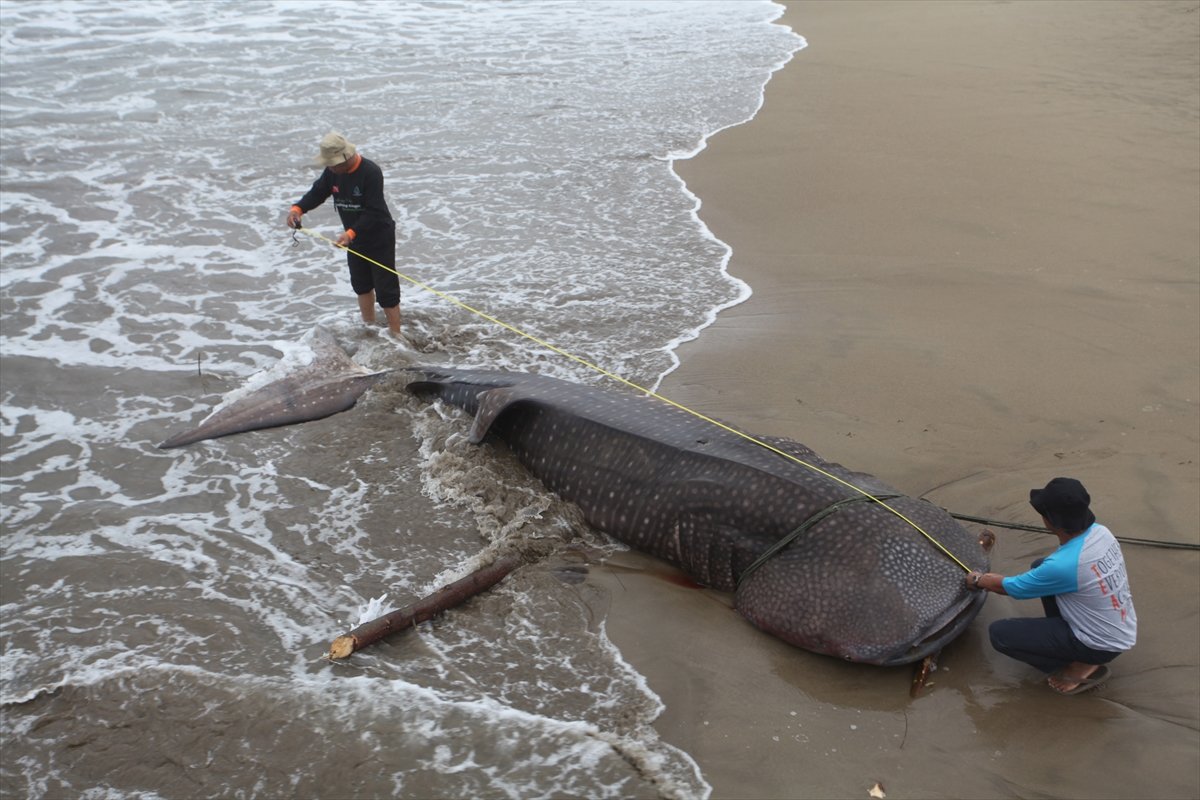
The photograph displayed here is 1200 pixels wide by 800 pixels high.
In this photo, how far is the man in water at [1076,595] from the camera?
3.99m

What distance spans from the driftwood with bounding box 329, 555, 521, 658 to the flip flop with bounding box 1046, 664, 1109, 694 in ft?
8.89

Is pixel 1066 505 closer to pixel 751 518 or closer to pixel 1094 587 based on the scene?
pixel 1094 587

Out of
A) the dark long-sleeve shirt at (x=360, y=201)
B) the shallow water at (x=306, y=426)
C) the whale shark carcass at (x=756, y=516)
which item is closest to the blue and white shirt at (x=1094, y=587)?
the whale shark carcass at (x=756, y=516)

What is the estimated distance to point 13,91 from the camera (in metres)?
14.6

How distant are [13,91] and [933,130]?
45.4 ft

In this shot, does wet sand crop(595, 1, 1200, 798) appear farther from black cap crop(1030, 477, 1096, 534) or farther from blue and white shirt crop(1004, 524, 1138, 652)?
black cap crop(1030, 477, 1096, 534)

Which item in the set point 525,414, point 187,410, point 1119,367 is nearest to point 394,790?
point 525,414

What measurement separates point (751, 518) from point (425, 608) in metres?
A: 1.72

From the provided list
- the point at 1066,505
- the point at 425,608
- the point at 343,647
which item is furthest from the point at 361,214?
the point at 1066,505

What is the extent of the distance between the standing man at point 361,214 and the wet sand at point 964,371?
2.57 meters

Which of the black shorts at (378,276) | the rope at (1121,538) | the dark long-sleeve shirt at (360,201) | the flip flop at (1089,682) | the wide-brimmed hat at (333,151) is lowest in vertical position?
the flip flop at (1089,682)

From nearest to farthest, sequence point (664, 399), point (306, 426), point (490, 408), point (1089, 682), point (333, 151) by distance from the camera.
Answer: point (1089, 682)
point (490, 408)
point (664, 399)
point (306, 426)
point (333, 151)

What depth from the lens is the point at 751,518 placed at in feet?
15.8

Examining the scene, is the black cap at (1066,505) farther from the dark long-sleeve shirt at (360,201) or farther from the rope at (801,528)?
the dark long-sleeve shirt at (360,201)
